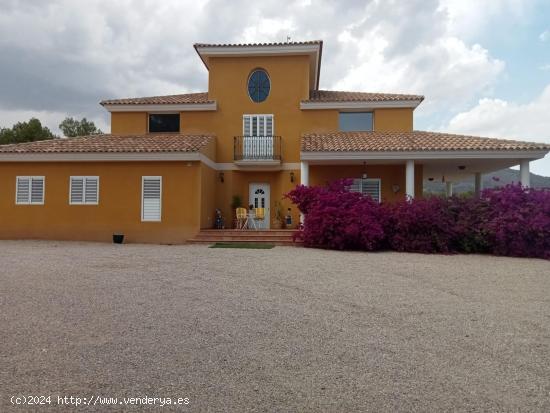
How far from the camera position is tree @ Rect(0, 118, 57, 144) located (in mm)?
37531

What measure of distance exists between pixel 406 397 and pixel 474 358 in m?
1.34

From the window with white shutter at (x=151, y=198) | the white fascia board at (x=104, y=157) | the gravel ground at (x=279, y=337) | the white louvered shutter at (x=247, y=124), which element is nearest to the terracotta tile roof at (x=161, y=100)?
the white louvered shutter at (x=247, y=124)

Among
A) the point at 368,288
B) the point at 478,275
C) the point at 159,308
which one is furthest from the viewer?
the point at 478,275

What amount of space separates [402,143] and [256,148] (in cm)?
631

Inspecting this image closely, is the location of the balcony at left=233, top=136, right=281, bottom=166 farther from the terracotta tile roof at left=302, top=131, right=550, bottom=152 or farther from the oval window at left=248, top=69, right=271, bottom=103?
the oval window at left=248, top=69, right=271, bottom=103

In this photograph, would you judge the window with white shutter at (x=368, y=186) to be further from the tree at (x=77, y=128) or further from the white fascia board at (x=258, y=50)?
the tree at (x=77, y=128)

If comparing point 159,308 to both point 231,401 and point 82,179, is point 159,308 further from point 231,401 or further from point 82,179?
point 82,179

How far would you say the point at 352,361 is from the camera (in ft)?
14.5

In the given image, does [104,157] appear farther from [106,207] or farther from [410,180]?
[410,180]

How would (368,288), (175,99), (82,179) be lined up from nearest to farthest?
(368,288), (82,179), (175,99)

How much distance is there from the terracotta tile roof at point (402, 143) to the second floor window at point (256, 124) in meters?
1.87

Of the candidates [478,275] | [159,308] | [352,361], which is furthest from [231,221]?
[352,361]

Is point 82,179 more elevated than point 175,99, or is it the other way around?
point 175,99

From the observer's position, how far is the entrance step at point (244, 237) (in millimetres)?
16016
